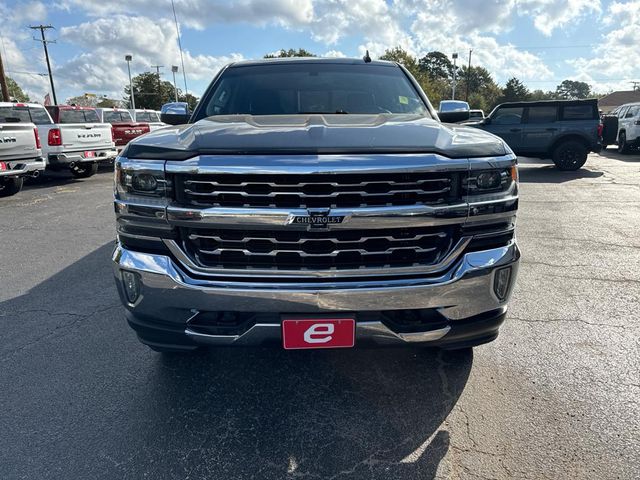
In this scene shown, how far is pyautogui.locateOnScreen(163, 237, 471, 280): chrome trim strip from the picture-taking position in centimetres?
206

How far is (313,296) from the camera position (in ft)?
6.61

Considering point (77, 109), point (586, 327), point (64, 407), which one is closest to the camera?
point (64, 407)

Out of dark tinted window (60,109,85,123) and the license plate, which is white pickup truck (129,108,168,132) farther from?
the license plate

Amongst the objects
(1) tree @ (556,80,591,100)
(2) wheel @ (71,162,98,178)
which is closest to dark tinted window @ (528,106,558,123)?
(2) wheel @ (71,162,98,178)

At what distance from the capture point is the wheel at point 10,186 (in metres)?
9.84

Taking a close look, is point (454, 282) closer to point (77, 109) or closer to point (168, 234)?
point (168, 234)

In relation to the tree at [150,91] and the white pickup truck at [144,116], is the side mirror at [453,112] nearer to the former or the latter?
the white pickup truck at [144,116]

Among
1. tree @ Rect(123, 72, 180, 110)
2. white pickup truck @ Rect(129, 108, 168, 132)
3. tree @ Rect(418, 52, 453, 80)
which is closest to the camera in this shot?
white pickup truck @ Rect(129, 108, 168, 132)

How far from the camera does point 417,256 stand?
7.02 feet

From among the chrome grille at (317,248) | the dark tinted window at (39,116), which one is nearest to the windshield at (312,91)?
the chrome grille at (317,248)

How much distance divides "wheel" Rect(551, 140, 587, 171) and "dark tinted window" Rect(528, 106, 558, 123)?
83 cm

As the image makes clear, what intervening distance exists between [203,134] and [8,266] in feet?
13.7

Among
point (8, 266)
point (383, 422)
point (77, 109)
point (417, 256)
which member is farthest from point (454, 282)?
point (77, 109)

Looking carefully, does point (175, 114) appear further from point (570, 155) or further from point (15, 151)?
point (570, 155)
